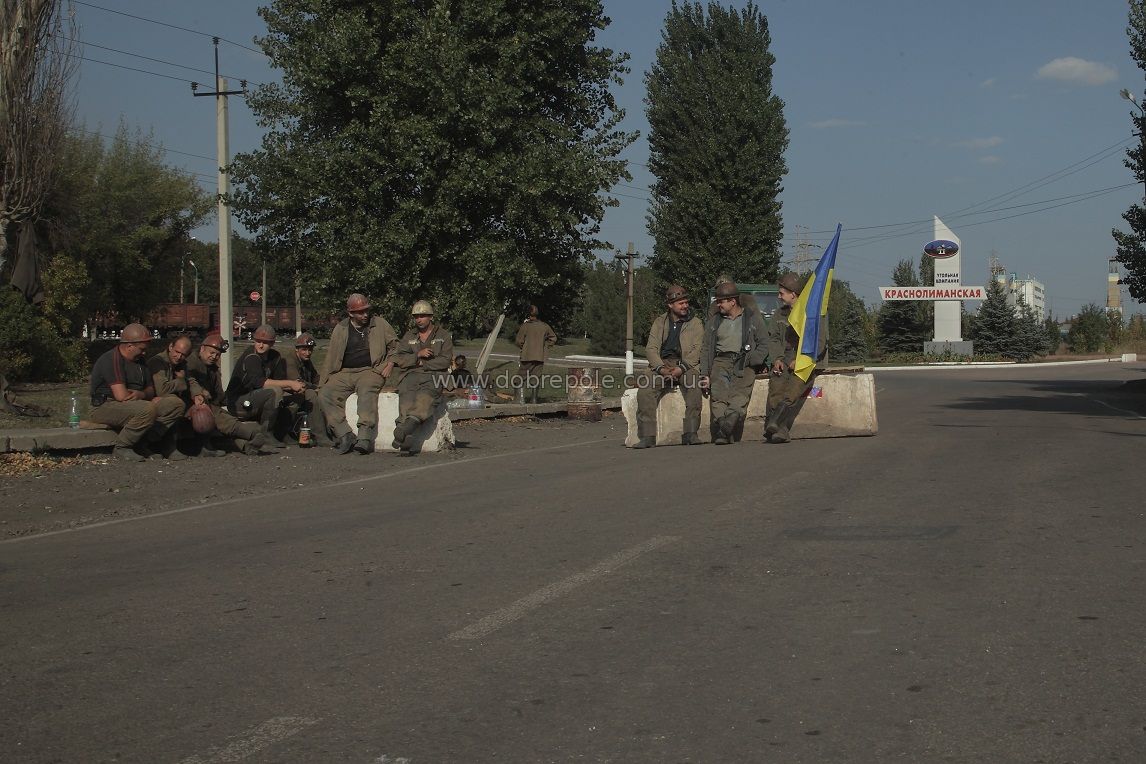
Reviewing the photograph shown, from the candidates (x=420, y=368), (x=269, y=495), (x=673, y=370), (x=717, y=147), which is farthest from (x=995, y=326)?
(x=269, y=495)

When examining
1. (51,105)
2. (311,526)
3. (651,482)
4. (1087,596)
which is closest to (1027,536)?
(1087,596)

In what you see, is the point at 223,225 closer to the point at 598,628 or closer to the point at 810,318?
the point at 810,318

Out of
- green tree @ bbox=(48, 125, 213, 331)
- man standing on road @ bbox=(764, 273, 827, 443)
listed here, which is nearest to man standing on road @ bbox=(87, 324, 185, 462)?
man standing on road @ bbox=(764, 273, 827, 443)

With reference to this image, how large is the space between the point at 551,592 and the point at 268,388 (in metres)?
9.12

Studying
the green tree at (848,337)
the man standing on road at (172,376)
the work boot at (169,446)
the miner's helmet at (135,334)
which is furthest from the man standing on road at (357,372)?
the green tree at (848,337)

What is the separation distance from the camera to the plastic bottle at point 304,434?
1475 cm

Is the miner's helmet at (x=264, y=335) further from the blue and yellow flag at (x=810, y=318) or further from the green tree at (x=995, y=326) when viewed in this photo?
the green tree at (x=995, y=326)

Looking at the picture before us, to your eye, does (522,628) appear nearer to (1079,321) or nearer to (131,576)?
(131,576)

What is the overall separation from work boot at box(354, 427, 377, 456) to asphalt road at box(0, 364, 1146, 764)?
3877mm

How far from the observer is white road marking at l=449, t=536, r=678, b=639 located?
5466 millimetres

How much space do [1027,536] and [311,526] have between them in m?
5.14

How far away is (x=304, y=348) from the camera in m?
15.4

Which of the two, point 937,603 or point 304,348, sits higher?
point 304,348

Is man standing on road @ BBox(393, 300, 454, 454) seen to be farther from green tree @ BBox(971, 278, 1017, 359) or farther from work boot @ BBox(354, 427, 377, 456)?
green tree @ BBox(971, 278, 1017, 359)
